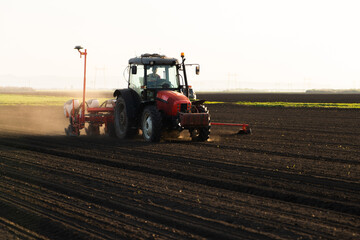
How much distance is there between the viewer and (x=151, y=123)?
12750mm

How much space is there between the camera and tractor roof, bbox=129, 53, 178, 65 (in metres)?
13.0

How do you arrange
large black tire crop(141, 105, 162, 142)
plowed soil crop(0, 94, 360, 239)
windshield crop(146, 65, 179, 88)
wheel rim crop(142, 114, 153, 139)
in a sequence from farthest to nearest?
1. windshield crop(146, 65, 179, 88)
2. wheel rim crop(142, 114, 153, 139)
3. large black tire crop(141, 105, 162, 142)
4. plowed soil crop(0, 94, 360, 239)

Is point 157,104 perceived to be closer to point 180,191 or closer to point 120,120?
point 120,120

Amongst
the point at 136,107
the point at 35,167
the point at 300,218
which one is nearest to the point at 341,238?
the point at 300,218

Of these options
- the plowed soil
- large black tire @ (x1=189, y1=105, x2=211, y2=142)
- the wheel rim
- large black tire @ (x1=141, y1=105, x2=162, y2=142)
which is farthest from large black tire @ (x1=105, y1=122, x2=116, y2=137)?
large black tire @ (x1=189, y1=105, x2=211, y2=142)

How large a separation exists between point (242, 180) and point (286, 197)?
119 cm

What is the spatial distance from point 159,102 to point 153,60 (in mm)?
1147

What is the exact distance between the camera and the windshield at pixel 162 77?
1318 centimetres

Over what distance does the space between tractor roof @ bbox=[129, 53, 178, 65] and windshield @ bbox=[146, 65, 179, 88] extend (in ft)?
0.50

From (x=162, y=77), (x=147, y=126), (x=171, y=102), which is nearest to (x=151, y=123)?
(x=147, y=126)

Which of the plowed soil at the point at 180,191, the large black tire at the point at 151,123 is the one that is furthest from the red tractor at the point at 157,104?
the plowed soil at the point at 180,191

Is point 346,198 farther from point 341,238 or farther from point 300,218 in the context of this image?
point 341,238

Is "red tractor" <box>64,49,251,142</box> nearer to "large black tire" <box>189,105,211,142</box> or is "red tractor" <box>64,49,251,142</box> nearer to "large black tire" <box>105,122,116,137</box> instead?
"large black tire" <box>189,105,211,142</box>

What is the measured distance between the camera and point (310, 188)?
24.0ft
